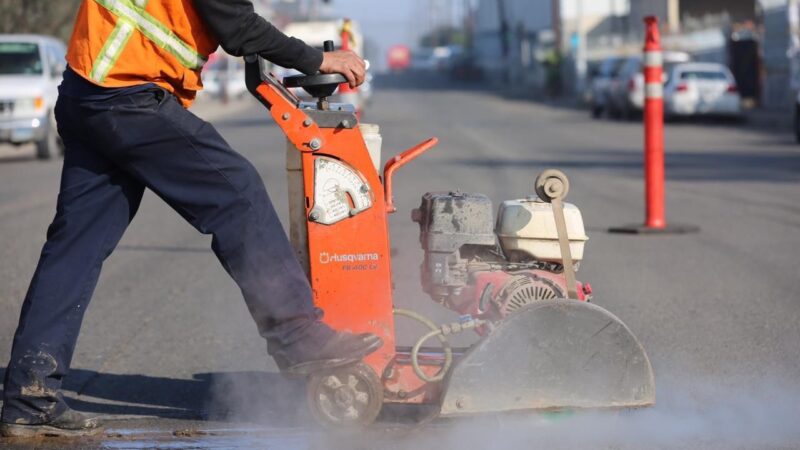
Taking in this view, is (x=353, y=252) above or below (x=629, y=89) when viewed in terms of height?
above

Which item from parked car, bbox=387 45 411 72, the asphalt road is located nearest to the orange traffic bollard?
the asphalt road

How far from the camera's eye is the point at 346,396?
177 inches

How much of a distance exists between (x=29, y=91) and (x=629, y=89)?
58.3 ft

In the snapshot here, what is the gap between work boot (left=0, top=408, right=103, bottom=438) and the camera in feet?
14.8

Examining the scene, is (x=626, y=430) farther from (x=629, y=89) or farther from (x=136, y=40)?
(x=629, y=89)

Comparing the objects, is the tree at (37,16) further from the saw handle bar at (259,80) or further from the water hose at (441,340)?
the water hose at (441,340)

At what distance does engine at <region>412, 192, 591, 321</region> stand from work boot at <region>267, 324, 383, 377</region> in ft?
1.43

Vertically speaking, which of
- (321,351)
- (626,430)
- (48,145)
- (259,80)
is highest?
(259,80)

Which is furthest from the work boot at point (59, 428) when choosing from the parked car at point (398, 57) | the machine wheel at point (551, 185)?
the parked car at point (398, 57)

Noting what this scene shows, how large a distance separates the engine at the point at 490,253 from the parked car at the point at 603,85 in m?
34.3

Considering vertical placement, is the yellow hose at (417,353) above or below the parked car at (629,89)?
above

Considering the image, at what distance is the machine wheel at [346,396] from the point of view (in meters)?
4.46

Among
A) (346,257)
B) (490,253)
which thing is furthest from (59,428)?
(490,253)

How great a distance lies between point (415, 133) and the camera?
2898 centimetres
